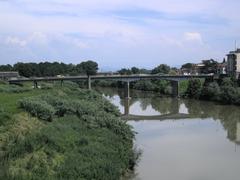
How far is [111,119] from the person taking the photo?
26.8 m

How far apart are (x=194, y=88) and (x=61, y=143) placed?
181ft

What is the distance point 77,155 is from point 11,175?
14.6 ft

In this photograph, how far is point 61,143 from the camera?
1948 cm

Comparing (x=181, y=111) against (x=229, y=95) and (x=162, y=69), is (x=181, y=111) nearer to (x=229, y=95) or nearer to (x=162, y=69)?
(x=229, y=95)

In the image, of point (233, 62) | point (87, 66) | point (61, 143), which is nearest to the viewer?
point (61, 143)

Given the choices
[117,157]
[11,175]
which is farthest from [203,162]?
[11,175]

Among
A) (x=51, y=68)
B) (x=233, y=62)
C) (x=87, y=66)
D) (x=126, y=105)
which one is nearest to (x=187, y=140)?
(x=126, y=105)

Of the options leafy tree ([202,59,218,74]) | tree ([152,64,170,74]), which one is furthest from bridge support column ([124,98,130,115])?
leafy tree ([202,59,218,74])

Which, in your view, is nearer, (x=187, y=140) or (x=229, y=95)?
(x=187, y=140)

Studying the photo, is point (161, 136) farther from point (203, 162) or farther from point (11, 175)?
point (11, 175)

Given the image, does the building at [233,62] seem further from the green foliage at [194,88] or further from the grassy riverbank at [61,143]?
the grassy riverbank at [61,143]

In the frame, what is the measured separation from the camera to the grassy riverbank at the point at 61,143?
16.0 meters

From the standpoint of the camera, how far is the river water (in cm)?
2434

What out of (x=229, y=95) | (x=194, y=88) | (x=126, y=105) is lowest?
(x=126, y=105)
